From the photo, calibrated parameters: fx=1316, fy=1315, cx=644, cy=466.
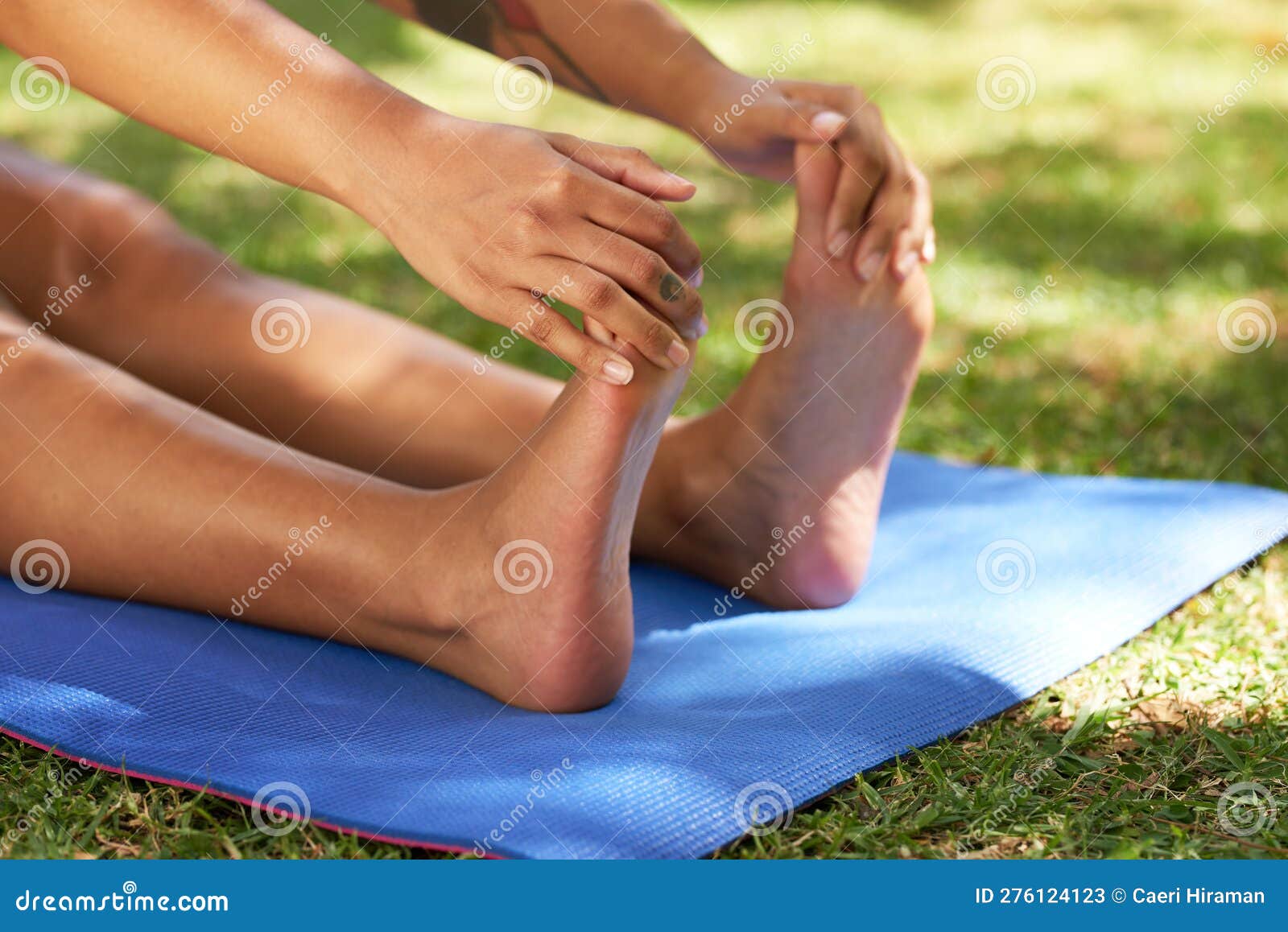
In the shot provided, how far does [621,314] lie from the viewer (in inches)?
43.3

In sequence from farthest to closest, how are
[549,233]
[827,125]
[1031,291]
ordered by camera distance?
[1031,291] < [827,125] < [549,233]

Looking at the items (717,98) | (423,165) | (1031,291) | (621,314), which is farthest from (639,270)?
(1031,291)

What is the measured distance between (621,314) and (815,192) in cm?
47

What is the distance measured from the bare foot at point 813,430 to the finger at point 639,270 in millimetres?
383

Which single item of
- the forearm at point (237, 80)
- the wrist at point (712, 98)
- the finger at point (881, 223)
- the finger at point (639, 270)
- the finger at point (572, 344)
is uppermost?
the wrist at point (712, 98)

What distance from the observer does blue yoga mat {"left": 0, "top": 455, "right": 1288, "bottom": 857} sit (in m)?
1.08

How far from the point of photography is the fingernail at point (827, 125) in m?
1.46

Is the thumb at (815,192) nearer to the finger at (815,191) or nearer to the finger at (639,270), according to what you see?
the finger at (815,191)

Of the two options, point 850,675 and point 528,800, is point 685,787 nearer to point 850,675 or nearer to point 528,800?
point 528,800

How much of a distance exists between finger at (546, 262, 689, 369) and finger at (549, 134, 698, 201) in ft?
0.31

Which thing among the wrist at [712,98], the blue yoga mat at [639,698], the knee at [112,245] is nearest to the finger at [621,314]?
the blue yoga mat at [639,698]

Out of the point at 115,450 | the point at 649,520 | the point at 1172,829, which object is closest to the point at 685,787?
the point at 1172,829

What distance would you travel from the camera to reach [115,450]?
133 cm

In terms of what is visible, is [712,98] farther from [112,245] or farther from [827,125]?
[112,245]
